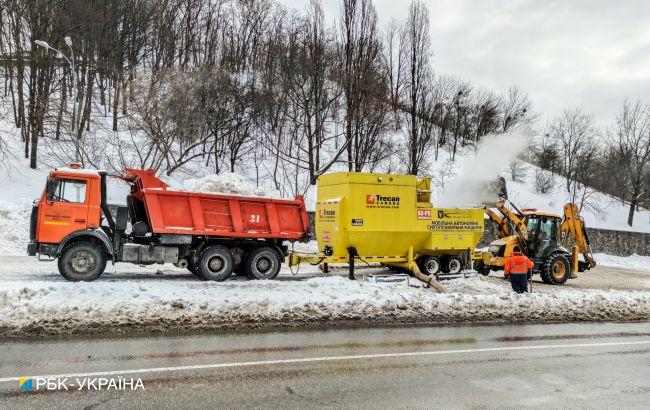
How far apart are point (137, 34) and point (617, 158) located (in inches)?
1861

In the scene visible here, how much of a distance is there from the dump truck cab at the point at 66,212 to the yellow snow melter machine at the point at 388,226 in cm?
563

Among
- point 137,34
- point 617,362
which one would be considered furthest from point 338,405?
point 137,34

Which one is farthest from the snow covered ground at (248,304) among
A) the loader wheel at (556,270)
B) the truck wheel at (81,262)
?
the loader wheel at (556,270)

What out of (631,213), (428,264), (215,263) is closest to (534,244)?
(428,264)

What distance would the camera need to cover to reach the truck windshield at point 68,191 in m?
12.0

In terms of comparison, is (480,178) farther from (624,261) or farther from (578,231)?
(624,261)

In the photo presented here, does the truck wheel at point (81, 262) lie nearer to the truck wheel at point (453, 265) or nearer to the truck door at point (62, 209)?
the truck door at point (62, 209)

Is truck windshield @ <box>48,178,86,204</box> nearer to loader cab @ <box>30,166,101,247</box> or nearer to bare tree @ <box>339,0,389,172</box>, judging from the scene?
loader cab @ <box>30,166,101,247</box>

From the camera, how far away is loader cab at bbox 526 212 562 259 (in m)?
18.5

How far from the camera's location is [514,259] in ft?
43.2

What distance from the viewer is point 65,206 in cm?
1195

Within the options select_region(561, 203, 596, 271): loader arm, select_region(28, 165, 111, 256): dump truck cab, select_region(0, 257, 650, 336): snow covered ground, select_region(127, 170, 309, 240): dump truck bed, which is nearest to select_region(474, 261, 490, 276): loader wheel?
select_region(561, 203, 596, 271): loader arm

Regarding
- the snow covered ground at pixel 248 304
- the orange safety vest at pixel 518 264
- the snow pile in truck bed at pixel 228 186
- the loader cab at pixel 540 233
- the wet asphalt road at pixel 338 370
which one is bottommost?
the wet asphalt road at pixel 338 370

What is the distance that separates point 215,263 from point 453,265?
316 inches
